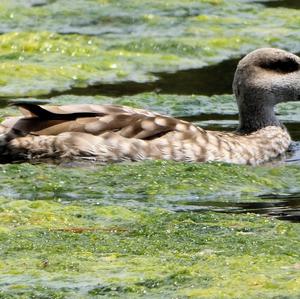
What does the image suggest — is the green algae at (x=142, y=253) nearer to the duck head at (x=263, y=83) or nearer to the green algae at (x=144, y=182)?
the green algae at (x=144, y=182)

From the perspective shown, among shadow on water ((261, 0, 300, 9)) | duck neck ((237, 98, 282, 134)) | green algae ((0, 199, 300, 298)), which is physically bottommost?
shadow on water ((261, 0, 300, 9))

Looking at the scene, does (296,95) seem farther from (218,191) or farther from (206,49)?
(206,49)

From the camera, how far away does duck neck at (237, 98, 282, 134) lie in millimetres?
12883

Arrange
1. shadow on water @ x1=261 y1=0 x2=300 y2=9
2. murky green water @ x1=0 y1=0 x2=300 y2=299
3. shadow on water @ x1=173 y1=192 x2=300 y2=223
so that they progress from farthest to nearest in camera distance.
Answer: shadow on water @ x1=261 y1=0 x2=300 y2=9 → shadow on water @ x1=173 y1=192 x2=300 y2=223 → murky green water @ x1=0 y1=0 x2=300 y2=299

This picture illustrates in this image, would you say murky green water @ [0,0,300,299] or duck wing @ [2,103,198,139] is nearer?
murky green water @ [0,0,300,299]

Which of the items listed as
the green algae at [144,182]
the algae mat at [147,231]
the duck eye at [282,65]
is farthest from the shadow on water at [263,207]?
the duck eye at [282,65]

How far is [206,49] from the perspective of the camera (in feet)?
56.2

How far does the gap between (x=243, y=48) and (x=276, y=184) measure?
683 cm

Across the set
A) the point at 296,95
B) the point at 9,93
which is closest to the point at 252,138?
the point at 296,95

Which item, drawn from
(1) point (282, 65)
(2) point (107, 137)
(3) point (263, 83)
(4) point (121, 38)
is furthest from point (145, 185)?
(4) point (121, 38)

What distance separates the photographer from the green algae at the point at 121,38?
15.5 meters

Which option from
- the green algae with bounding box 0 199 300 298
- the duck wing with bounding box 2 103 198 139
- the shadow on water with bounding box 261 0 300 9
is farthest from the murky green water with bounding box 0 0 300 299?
the shadow on water with bounding box 261 0 300 9

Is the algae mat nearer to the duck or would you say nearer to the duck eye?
the duck

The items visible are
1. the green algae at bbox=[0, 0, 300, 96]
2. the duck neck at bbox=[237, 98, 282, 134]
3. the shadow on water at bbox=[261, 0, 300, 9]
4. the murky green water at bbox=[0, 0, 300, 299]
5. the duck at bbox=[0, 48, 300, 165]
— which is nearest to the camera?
the murky green water at bbox=[0, 0, 300, 299]
